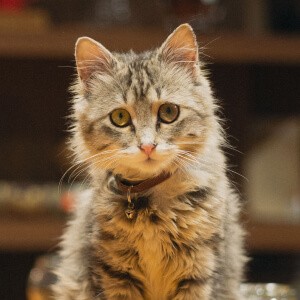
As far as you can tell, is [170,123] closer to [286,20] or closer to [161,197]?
[161,197]

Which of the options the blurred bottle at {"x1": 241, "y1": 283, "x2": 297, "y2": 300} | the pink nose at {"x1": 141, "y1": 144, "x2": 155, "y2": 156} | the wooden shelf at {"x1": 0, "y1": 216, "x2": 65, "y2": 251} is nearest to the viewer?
the pink nose at {"x1": 141, "y1": 144, "x2": 155, "y2": 156}

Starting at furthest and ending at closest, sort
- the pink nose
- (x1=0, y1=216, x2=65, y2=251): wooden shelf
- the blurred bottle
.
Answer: (x1=0, y1=216, x2=65, y2=251): wooden shelf < the blurred bottle < the pink nose

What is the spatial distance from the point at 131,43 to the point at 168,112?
56.5 inches

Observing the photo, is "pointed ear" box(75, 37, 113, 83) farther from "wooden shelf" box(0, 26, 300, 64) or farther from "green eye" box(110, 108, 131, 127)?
"wooden shelf" box(0, 26, 300, 64)

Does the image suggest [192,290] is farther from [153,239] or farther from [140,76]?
[140,76]

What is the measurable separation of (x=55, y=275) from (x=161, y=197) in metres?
0.34

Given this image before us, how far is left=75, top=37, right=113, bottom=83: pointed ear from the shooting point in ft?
3.75

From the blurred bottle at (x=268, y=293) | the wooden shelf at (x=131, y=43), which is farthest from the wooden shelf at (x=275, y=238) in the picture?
the blurred bottle at (x=268, y=293)

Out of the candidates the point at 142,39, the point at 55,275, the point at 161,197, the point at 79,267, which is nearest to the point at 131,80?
the point at 161,197

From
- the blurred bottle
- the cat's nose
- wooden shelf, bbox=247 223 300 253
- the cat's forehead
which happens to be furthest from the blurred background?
the cat's nose

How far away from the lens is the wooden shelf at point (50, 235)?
2543 millimetres

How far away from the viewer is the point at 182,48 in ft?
3.83

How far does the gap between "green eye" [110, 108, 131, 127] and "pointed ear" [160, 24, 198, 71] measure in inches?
4.7

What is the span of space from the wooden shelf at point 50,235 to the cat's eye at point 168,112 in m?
1.40
